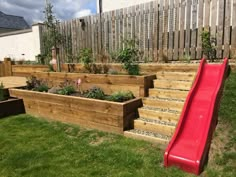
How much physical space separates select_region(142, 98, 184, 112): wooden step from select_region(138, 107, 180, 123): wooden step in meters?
0.19

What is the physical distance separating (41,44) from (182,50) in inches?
321

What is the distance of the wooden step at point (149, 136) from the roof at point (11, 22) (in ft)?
127

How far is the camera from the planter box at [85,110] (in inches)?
191

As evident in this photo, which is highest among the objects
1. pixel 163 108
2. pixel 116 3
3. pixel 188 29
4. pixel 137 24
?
pixel 116 3

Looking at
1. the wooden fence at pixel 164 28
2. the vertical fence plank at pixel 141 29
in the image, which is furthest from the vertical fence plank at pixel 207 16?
the vertical fence plank at pixel 141 29

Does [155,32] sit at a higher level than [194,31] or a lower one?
higher

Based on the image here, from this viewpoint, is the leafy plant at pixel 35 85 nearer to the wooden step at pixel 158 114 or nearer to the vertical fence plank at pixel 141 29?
the wooden step at pixel 158 114

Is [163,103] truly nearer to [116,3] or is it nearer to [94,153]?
[94,153]

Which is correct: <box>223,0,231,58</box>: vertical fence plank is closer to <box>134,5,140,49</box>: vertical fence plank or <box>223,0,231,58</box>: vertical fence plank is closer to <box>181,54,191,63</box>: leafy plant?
<box>181,54,191,63</box>: leafy plant

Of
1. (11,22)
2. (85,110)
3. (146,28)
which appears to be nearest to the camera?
(85,110)

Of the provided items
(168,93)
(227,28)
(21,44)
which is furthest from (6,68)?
(227,28)

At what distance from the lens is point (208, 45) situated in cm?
679

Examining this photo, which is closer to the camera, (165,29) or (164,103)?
(164,103)

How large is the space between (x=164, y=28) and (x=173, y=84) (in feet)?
9.79
